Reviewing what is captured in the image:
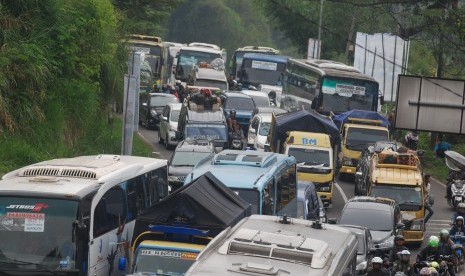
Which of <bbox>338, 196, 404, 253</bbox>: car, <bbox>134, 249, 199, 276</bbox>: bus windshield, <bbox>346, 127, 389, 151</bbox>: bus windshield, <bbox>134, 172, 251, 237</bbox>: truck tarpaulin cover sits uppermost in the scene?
<bbox>134, 172, 251, 237</bbox>: truck tarpaulin cover

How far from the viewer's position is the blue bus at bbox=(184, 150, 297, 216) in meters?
21.7

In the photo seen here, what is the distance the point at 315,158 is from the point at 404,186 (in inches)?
181

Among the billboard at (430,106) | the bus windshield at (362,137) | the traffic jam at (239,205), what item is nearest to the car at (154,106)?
the traffic jam at (239,205)

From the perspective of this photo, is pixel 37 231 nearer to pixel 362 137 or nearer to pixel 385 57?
pixel 362 137

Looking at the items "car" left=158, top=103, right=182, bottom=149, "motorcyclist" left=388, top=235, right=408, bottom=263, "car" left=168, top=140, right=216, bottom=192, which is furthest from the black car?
"car" left=158, top=103, right=182, bottom=149

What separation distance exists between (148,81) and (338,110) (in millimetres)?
11598

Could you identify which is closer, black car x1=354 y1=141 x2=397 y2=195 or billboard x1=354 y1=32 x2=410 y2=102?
black car x1=354 y1=141 x2=397 y2=195

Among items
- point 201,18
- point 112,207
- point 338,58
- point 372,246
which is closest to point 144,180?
point 112,207

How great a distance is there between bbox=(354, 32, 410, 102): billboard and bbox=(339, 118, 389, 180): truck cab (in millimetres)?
3831

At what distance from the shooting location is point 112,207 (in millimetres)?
18250

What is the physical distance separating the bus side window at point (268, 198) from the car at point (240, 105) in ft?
76.4

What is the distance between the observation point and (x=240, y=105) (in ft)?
155

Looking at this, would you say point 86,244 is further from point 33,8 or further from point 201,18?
point 201,18

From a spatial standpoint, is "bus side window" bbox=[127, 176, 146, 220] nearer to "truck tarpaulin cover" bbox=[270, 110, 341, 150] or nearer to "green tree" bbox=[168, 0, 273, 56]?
"truck tarpaulin cover" bbox=[270, 110, 341, 150]
